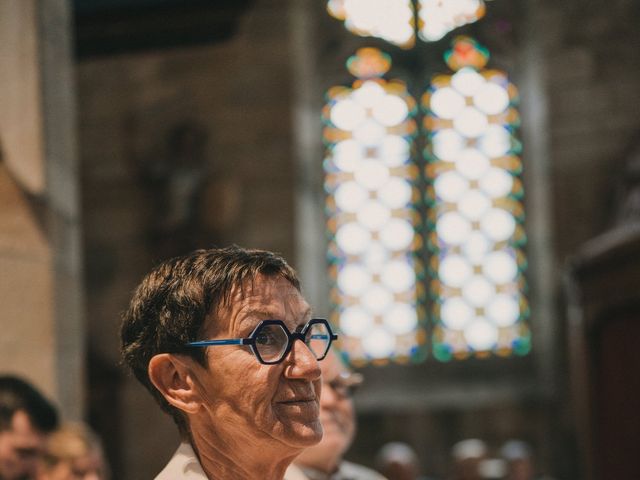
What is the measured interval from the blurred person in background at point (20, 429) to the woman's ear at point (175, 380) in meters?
2.22

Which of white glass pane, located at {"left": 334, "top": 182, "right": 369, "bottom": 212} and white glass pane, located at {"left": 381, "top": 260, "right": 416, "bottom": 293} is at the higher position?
white glass pane, located at {"left": 334, "top": 182, "right": 369, "bottom": 212}

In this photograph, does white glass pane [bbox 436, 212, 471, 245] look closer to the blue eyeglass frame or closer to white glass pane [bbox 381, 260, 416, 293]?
white glass pane [bbox 381, 260, 416, 293]

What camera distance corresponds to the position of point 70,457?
4.39 m

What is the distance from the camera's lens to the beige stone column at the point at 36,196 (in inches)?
215

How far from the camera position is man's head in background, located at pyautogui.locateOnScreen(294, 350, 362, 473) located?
3322 millimetres

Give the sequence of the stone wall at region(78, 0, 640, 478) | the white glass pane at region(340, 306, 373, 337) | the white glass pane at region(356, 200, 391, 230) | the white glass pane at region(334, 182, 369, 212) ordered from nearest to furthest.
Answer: the stone wall at region(78, 0, 640, 478) < the white glass pane at region(340, 306, 373, 337) < the white glass pane at region(356, 200, 391, 230) < the white glass pane at region(334, 182, 369, 212)

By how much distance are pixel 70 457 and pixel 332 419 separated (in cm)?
141

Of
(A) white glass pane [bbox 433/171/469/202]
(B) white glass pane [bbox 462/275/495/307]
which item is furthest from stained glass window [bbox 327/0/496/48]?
(B) white glass pane [bbox 462/275/495/307]

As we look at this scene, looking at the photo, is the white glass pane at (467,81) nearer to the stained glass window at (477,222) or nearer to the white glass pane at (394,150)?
the stained glass window at (477,222)

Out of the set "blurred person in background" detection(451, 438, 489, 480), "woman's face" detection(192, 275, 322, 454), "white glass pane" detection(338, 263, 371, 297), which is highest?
"white glass pane" detection(338, 263, 371, 297)

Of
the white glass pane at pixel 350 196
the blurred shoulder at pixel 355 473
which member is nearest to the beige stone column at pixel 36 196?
the blurred shoulder at pixel 355 473

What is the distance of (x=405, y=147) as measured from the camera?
12.7 meters

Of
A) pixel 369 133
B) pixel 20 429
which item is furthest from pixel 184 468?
pixel 369 133

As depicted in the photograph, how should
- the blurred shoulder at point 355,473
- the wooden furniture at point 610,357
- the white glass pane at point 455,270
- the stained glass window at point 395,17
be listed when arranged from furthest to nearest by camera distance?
the stained glass window at point 395,17 < the white glass pane at point 455,270 < the wooden furniture at point 610,357 < the blurred shoulder at point 355,473
